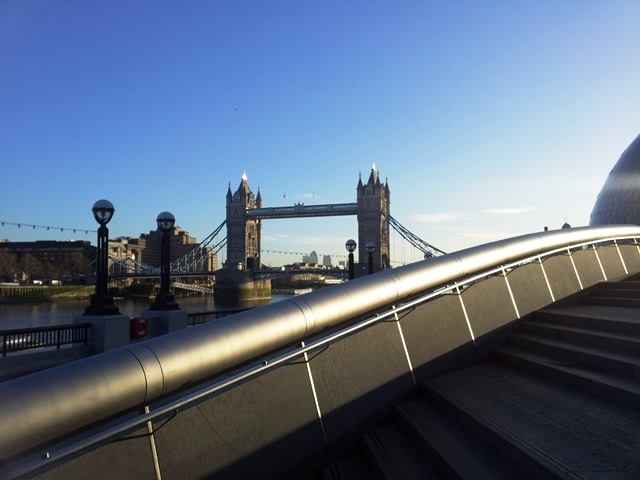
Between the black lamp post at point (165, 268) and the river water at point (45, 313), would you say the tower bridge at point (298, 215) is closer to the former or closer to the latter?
the river water at point (45, 313)

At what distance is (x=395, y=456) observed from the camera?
8.56 feet

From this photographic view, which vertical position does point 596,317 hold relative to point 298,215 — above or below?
below

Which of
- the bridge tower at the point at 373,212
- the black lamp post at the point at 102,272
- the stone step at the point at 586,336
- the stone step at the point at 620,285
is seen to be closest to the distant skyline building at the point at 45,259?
the bridge tower at the point at 373,212

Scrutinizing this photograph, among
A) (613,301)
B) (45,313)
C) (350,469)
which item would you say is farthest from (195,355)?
(45,313)

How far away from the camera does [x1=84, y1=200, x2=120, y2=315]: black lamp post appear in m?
7.16

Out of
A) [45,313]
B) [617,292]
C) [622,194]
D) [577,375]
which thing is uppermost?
[622,194]

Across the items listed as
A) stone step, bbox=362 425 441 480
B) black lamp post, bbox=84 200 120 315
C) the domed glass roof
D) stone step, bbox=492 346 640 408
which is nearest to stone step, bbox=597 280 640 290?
stone step, bbox=492 346 640 408

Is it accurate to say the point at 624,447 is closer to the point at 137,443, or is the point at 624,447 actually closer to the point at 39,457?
the point at 137,443

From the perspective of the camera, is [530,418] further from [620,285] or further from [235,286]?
[235,286]

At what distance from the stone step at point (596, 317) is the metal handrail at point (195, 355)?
3.23 ft

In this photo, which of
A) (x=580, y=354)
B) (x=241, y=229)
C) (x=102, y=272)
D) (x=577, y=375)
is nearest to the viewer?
(x=577, y=375)

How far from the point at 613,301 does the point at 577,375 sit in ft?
7.16

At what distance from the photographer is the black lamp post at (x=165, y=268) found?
885 cm

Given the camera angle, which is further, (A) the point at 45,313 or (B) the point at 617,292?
(A) the point at 45,313
